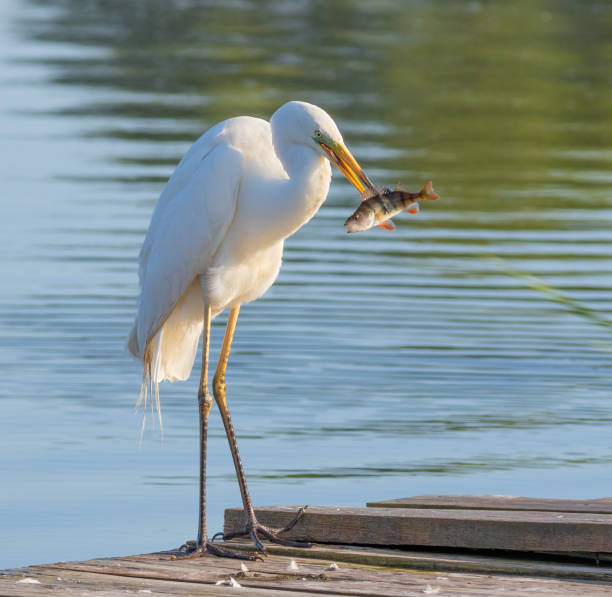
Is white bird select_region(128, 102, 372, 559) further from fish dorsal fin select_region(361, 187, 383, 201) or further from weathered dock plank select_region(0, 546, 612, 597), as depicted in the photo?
weathered dock plank select_region(0, 546, 612, 597)

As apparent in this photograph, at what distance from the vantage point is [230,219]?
6855mm

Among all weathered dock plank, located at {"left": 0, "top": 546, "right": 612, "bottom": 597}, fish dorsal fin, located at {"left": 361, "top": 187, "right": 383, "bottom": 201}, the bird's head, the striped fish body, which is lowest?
weathered dock plank, located at {"left": 0, "top": 546, "right": 612, "bottom": 597}

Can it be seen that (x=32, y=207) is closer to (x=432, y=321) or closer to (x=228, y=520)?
(x=432, y=321)

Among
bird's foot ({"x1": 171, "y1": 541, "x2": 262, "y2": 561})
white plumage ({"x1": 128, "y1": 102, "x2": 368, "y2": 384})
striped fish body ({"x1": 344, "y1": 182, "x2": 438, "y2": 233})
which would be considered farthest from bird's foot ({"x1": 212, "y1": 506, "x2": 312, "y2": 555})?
striped fish body ({"x1": 344, "y1": 182, "x2": 438, "y2": 233})

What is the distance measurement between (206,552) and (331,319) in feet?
19.7

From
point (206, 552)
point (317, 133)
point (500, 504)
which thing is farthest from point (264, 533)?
point (317, 133)

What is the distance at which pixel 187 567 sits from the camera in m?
6.09

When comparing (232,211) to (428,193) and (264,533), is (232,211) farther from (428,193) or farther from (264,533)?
(264,533)

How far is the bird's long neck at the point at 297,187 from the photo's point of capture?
6.64m

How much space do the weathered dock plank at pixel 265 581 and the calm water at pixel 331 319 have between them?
5.70 feet

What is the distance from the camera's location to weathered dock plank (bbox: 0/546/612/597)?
561cm

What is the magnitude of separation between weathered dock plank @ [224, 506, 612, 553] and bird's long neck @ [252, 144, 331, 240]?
117 centimetres

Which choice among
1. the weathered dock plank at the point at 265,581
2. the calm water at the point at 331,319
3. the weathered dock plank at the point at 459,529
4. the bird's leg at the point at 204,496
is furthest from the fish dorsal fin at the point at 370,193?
the calm water at the point at 331,319

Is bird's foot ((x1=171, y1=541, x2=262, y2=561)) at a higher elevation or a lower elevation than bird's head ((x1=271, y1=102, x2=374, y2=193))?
lower
